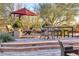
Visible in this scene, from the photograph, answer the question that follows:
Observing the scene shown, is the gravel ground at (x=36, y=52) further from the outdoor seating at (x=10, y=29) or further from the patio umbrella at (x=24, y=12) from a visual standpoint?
the patio umbrella at (x=24, y=12)

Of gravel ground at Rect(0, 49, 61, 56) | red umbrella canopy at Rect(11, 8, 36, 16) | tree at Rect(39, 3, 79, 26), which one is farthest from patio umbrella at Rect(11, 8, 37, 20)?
gravel ground at Rect(0, 49, 61, 56)

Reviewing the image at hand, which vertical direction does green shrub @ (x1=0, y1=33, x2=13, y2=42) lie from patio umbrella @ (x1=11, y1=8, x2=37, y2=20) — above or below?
below

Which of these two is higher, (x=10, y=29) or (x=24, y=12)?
(x=24, y=12)

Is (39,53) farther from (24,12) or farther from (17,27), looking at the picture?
(24,12)

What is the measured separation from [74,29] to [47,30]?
308mm

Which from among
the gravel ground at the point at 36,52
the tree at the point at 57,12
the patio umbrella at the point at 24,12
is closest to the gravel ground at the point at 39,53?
the gravel ground at the point at 36,52

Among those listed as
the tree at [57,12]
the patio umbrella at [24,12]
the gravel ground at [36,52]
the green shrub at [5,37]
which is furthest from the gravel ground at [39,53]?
the patio umbrella at [24,12]

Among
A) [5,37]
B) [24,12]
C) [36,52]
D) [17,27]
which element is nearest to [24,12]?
[24,12]

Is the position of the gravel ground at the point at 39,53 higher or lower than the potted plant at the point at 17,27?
lower

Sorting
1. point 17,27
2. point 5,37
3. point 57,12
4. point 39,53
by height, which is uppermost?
point 57,12

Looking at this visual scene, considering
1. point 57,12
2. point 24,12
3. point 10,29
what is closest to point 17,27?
point 10,29

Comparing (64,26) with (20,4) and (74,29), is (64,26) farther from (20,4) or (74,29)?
(20,4)

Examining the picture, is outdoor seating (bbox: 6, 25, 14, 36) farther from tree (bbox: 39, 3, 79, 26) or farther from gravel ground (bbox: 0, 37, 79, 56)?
tree (bbox: 39, 3, 79, 26)

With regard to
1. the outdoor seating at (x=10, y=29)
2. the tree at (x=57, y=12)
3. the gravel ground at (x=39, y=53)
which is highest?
the tree at (x=57, y=12)
